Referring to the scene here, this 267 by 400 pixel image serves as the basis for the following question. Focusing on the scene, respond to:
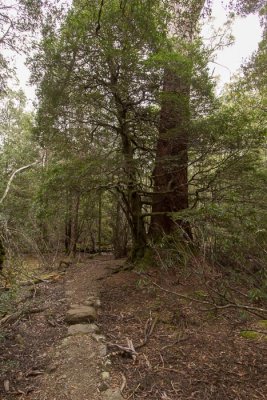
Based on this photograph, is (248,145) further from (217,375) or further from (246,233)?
(217,375)

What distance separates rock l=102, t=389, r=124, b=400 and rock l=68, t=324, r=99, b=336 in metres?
1.12

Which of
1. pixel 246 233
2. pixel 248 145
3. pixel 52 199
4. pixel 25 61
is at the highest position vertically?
pixel 25 61

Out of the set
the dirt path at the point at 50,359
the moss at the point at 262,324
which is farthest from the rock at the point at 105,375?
the moss at the point at 262,324

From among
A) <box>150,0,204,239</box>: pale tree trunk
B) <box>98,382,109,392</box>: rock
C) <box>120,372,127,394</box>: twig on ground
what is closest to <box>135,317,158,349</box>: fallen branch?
<box>120,372,127,394</box>: twig on ground

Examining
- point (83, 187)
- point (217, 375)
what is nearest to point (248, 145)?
point (83, 187)

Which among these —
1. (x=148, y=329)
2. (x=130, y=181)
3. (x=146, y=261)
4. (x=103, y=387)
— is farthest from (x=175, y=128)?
(x=103, y=387)

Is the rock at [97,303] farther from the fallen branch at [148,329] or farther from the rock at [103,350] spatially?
the rock at [103,350]

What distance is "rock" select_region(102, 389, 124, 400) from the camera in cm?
260

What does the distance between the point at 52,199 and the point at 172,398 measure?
3.79 m

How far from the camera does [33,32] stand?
16.5 feet

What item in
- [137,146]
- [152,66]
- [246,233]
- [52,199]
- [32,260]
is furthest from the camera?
[32,260]

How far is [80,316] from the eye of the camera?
13.6ft

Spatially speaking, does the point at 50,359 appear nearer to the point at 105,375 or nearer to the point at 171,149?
the point at 105,375

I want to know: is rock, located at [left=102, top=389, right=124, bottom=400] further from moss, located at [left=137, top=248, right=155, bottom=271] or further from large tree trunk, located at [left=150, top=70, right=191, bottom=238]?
moss, located at [left=137, top=248, right=155, bottom=271]
